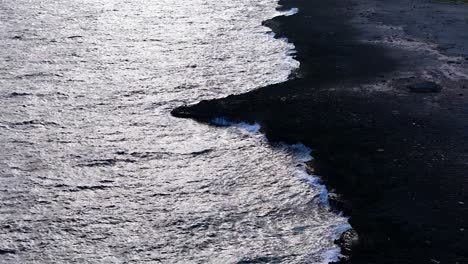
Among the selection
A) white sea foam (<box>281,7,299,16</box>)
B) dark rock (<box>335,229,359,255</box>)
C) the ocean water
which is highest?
white sea foam (<box>281,7,299,16</box>)

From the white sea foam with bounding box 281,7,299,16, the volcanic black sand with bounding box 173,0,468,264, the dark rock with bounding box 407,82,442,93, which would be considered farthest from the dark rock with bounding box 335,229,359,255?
the white sea foam with bounding box 281,7,299,16

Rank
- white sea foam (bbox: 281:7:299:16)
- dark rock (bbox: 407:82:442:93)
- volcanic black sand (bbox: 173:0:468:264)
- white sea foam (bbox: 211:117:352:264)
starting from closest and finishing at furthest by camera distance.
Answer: white sea foam (bbox: 211:117:352:264) → volcanic black sand (bbox: 173:0:468:264) → dark rock (bbox: 407:82:442:93) → white sea foam (bbox: 281:7:299:16)

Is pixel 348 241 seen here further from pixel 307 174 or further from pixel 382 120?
pixel 382 120

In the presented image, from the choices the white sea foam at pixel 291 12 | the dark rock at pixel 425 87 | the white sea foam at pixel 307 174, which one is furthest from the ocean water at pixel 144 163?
the white sea foam at pixel 291 12

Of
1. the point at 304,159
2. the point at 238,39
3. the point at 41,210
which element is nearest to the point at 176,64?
the point at 238,39

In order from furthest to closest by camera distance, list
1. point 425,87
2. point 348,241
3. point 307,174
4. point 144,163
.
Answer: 1. point 425,87
2. point 144,163
3. point 307,174
4. point 348,241

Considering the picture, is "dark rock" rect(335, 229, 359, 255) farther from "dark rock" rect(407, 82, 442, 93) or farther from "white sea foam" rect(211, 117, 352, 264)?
"dark rock" rect(407, 82, 442, 93)

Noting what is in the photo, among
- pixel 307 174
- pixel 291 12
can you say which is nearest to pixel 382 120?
pixel 307 174

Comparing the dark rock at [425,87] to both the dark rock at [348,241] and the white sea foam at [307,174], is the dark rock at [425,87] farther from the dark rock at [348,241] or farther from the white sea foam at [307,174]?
the dark rock at [348,241]
